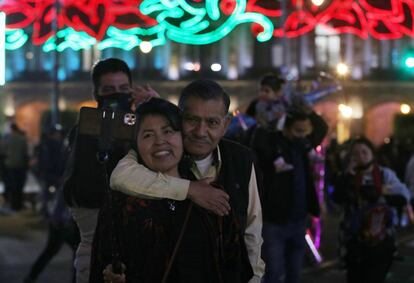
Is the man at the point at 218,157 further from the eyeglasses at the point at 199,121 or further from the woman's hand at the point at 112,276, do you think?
the woman's hand at the point at 112,276

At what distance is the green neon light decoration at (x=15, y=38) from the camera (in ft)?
32.8

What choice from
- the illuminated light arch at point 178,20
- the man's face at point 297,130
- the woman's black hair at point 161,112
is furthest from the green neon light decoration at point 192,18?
the woman's black hair at point 161,112

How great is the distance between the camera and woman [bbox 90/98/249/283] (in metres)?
3.16

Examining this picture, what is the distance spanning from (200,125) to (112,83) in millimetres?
1345

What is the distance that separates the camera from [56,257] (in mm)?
10484

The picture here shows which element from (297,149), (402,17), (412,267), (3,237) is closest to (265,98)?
(297,149)

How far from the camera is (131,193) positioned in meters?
3.22

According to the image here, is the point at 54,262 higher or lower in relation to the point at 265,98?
lower

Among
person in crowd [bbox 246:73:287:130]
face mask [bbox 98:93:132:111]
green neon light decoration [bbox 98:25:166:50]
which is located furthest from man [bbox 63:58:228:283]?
green neon light decoration [bbox 98:25:166:50]

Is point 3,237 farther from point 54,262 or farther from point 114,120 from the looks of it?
point 114,120

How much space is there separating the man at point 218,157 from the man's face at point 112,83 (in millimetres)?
1200

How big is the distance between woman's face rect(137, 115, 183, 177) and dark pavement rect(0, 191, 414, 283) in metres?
5.57

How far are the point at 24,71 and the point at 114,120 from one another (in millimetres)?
47597

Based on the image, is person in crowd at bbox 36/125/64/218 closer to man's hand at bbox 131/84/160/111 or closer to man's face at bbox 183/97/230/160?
man's hand at bbox 131/84/160/111
